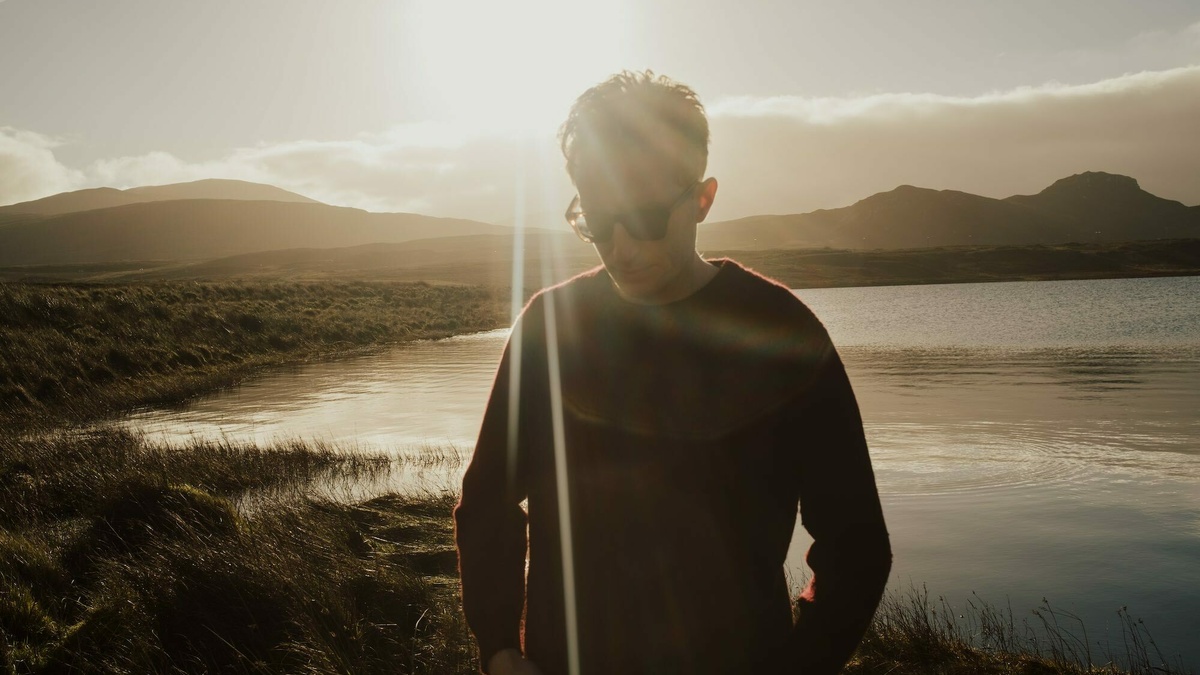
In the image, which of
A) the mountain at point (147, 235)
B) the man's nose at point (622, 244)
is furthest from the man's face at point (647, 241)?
the mountain at point (147, 235)

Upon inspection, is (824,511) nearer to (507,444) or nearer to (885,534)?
(885,534)

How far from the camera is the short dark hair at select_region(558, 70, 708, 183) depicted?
6.60 ft

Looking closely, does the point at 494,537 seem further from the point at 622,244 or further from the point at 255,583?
the point at 255,583

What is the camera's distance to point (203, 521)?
7.31 meters

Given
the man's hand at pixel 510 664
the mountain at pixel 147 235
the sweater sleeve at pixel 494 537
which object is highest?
the mountain at pixel 147 235

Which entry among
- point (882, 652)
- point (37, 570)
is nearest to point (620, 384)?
point (882, 652)

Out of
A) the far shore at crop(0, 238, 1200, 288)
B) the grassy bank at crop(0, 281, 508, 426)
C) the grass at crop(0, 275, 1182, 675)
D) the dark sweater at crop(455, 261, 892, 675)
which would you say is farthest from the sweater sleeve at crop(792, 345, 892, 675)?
the far shore at crop(0, 238, 1200, 288)

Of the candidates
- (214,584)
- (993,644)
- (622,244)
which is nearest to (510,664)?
(622,244)

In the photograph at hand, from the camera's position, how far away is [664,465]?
1.98m

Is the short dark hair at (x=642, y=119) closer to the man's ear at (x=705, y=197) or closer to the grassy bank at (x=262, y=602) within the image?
the man's ear at (x=705, y=197)

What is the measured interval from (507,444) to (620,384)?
0.37 metres

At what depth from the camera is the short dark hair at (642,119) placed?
2.01m

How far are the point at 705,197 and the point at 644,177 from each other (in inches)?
7.5

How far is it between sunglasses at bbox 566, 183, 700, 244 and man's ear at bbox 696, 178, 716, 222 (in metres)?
0.04
